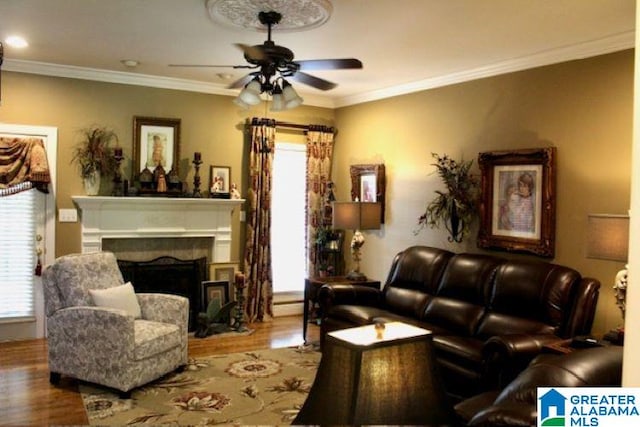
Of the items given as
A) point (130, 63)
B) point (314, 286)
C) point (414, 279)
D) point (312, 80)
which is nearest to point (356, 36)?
point (312, 80)

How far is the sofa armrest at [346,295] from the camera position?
5.02m

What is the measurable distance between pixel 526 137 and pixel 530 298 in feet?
4.81

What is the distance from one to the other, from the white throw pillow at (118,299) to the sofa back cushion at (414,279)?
2307 mm

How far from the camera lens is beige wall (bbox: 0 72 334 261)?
5305 mm

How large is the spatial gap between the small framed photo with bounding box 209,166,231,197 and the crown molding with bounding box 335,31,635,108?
1.92 m

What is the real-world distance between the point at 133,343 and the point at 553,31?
380cm

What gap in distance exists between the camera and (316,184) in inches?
266

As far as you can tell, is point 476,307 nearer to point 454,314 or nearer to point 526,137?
point 454,314

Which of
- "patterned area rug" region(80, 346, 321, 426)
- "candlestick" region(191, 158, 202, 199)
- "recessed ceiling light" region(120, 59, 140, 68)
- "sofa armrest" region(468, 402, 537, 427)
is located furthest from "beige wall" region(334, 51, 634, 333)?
"recessed ceiling light" region(120, 59, 140, 68)

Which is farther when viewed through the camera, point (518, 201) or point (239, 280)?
point (239, 280)

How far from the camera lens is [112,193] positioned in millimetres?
5652

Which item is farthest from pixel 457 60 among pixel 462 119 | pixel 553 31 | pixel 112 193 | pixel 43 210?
pixel 43 210

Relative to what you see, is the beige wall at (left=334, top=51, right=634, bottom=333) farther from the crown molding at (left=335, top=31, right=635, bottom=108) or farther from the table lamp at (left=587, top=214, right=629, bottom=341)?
the table lamp at (left=587, top=214, right=629, bottom=341)

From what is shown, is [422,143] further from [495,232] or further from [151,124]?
[151,124]
